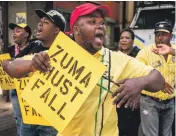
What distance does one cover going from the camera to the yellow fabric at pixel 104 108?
207cm

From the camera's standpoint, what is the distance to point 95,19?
2119mm

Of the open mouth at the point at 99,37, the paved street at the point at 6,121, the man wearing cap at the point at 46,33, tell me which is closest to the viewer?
the open mouth at the point at 99,37

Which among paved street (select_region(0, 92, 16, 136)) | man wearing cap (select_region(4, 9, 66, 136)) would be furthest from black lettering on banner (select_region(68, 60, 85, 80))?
paved street (select_region(0, 92, 16, 136))

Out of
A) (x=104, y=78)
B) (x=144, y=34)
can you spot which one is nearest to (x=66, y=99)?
(x=104, y=78)

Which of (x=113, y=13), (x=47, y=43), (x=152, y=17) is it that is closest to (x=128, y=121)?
(x=47, y=43)

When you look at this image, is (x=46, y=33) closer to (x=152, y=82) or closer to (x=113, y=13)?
(x=152, y=82)

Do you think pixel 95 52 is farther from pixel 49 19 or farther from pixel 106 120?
pixel 49 19

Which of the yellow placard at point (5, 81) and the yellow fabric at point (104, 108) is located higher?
the yellow fabric at point (104, 108)

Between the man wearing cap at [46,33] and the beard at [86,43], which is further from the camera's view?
the man wearing cap at [46,33]

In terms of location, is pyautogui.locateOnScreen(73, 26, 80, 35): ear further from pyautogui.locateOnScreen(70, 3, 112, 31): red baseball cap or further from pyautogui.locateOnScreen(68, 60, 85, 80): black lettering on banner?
pyautogui.locateOnScreen(68, 60, 85, 80): black lettering on banner

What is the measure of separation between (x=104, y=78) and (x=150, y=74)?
0.92ft

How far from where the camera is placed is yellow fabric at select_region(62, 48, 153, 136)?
6.80 ft

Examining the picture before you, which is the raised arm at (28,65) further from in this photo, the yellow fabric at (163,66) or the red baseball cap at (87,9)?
the yellow fabric at (163,66)

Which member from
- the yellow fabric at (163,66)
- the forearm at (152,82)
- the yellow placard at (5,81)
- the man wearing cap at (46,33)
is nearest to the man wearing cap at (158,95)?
the yellow fabric at (163,66)
